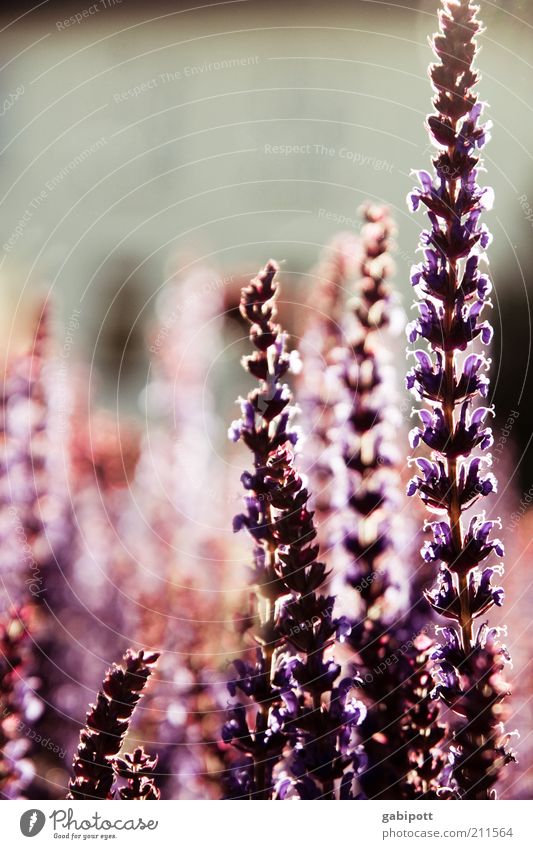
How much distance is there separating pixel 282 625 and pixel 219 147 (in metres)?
1.30

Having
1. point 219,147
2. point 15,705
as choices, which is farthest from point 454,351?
point 219,147

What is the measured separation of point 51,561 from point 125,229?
890 mm

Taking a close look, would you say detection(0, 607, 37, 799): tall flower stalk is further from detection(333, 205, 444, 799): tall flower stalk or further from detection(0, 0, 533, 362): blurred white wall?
detection(0, 0, 533, 362): blurred white wall

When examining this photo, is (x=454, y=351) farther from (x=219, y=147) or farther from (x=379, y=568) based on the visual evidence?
(x=219, y=147)

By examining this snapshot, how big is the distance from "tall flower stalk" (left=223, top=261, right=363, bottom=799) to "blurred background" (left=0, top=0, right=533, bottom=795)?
73cm

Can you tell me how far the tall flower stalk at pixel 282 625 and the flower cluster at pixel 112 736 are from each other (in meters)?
0.13
